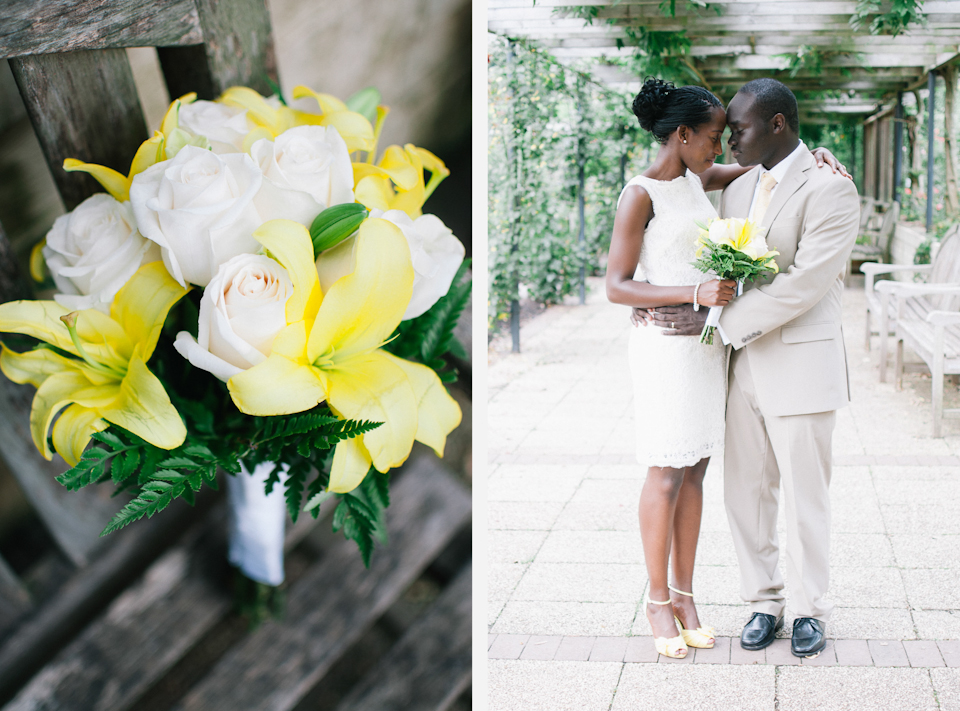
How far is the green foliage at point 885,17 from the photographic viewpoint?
1.34 metres

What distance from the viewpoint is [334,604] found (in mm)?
937

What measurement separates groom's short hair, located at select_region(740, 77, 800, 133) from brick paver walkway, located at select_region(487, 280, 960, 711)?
400 mm

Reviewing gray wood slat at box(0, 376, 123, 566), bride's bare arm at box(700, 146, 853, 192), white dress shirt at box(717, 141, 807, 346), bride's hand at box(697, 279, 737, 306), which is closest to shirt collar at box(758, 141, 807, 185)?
white dress shirt at box(717, 141, 807, 346)

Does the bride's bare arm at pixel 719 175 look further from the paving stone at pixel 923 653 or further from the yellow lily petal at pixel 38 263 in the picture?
the yellow lily petal at pixel 38 263

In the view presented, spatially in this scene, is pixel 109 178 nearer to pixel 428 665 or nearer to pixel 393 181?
pixel 393 181

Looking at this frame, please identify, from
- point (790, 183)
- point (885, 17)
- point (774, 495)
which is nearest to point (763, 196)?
point (790, 183)

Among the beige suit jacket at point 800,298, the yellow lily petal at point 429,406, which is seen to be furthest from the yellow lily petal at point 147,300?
the beige suit jacket at point 800,298

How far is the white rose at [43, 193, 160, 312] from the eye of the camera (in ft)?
2.03

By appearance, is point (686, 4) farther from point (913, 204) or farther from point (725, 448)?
point (725, 448)

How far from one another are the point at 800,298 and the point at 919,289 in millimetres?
294

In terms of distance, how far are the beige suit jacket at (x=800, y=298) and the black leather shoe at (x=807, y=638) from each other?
419mm

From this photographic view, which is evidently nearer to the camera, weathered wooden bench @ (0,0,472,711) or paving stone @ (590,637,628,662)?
weathered wooden bench @ (0,0,472,711)

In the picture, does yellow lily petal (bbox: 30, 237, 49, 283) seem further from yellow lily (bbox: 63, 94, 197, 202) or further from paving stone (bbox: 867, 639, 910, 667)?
paving stone (bbox: 867, 639, 910, 667)

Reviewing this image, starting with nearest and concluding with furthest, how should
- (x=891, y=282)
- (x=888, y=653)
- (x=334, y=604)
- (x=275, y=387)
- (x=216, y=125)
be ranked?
(x=275, y=387) < (x=216, y=125) < (x=334, y=604) < (x=888, y=653) < (x=891, y=282)
